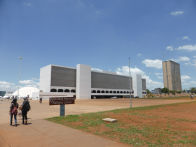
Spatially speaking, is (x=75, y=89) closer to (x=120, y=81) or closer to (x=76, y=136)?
(x=120, y=81)

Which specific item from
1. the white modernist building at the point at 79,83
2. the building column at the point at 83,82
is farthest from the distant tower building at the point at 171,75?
the building column at the point at 83,82

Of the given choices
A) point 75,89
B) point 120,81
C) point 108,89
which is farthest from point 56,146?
point 120,81

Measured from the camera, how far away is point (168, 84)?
165875 mm

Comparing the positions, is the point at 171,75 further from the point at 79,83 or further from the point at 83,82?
the point at 79,83

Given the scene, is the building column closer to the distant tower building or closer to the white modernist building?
the white modernist building

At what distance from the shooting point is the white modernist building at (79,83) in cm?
8050

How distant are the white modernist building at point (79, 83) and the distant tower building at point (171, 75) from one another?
249 ft

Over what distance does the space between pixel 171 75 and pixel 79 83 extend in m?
125

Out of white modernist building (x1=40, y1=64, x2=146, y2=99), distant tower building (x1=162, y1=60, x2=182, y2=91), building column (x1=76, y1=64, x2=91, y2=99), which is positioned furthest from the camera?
distant tower building (x1=162, y1=60, x2=182, y2=91)

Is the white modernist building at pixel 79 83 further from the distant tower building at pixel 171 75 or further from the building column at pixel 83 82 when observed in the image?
the distant tower building at pixel 171 75

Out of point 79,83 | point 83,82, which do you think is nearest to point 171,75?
point 83,82

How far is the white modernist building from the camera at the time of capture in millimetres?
80500

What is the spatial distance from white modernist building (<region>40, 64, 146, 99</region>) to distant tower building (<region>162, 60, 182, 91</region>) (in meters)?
75.9

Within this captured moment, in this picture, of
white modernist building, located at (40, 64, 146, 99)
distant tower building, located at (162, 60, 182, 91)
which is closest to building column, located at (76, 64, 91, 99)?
white modernist building, located at (40, 64, 146, 99)
